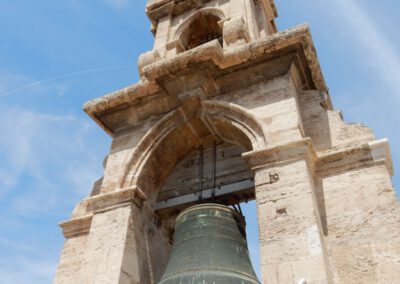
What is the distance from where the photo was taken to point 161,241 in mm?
5246

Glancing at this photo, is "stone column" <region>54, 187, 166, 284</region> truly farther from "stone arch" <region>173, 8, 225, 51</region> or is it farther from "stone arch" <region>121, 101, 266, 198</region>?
"stone arch" <region>173, 8, 225, 51</region>

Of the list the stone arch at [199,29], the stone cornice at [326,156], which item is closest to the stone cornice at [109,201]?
the stone cornice at [326,156]

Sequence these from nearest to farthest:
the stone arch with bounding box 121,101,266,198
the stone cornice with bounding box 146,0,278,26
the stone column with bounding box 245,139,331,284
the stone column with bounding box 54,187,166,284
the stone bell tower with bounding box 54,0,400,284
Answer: the stone column with bounding box 245,139,331,284
the stone bell tower with bounding box 54,0,400,284
the stone column with bounding box 54,187,166,284
the stone arch with bounding box 121,101,266,198
the stone cornice with bounding box 146,0,278,26

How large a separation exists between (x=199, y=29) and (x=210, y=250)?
4.65 m

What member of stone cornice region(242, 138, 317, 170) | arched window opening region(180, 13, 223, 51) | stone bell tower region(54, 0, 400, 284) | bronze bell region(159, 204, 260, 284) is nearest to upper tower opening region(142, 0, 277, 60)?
arched window opening region(180, 13, 223, 51)

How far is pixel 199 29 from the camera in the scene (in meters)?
7.53

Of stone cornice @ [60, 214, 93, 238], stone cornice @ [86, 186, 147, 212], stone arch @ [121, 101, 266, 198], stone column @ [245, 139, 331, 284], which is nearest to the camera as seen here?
stone column @ [245, 139, 331, 284]

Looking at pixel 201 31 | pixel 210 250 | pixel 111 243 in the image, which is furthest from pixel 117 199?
pixel 201 31

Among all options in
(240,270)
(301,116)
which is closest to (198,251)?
(240,270)

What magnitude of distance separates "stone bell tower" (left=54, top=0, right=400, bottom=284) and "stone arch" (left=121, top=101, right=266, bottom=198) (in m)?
0.01

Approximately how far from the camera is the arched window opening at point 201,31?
7281 mm

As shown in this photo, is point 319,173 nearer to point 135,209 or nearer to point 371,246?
point 371,246

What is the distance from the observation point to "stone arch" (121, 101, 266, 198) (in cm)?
494

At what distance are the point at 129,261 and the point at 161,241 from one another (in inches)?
34.5
